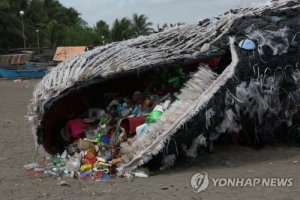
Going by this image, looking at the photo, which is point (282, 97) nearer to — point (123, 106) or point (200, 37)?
point (200, 37)

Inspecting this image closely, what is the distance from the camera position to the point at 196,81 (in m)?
7.76

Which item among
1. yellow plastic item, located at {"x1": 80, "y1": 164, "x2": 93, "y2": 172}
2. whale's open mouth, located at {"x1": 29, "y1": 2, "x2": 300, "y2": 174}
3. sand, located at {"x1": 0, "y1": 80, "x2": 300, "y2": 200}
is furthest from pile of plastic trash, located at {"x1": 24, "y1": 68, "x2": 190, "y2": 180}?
sand, located at {"x1": 0, "y1": 80, "x2": 300, "y2": 200}

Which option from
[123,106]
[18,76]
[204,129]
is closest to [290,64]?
[204,129]

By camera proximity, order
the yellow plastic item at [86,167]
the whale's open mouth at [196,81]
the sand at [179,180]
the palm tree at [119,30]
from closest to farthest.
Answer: the sand at [179,180] < the whale's open mouth at [196,81] < the yellow plastic item at [86,167] < the palm tree at [119,30]

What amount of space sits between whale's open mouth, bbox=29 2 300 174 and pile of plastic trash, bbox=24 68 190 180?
14cm

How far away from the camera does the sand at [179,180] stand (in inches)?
245

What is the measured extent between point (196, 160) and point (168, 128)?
3.07 feet

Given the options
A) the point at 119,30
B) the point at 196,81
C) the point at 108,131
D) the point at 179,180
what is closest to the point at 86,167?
the point at 108,131

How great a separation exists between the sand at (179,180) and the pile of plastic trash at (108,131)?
31cm

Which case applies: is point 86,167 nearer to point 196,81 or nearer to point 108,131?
point 108,131

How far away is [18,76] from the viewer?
33.2m

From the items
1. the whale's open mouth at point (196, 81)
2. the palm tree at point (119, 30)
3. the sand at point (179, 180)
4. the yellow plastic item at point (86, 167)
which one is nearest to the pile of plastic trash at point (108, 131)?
the yellow plastic item at point (86, 167)

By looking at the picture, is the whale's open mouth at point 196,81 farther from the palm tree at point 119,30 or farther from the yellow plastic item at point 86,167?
the palm tree at point 119,30

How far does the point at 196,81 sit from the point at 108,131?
1.49 m
